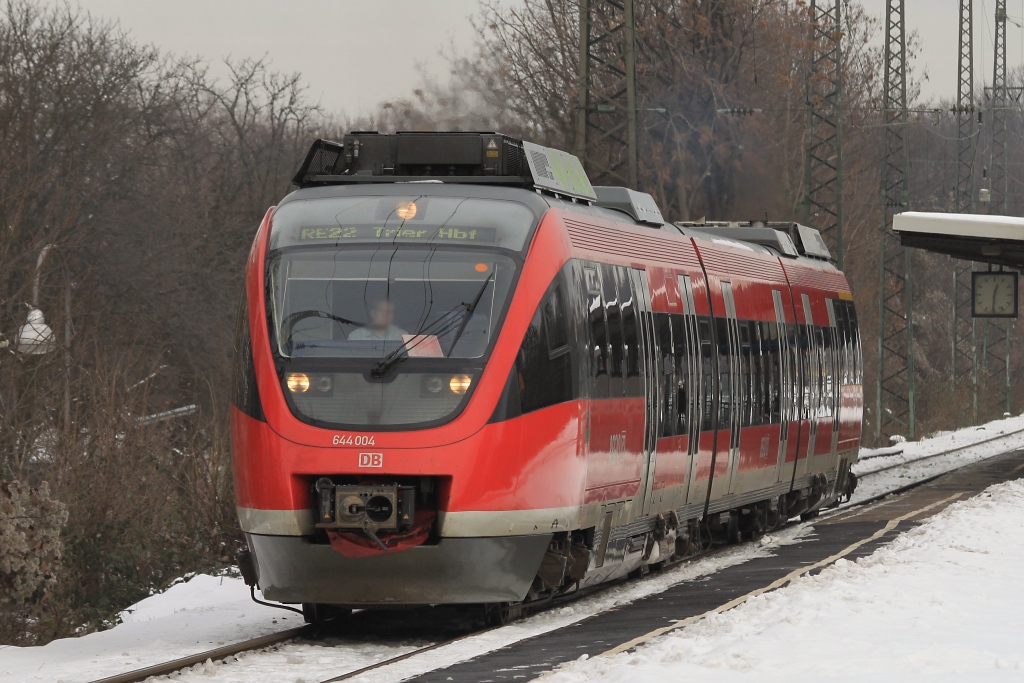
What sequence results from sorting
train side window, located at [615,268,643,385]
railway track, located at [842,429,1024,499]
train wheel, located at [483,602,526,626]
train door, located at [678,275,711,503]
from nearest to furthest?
1. train wheel, located at [483,602,526,626]
2. train side window, located at [615,268,643,385]
3. train door, located at [678,275,711,503]
4. railway track, located at [842,429,1024,499]

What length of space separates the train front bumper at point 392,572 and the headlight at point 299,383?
3.14 feet

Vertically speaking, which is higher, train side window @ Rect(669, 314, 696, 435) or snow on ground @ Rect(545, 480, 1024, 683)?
train side window @ Rect(669, 314, 696, 435)

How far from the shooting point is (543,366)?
1137 centimetres

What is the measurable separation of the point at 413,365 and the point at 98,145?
28739 millimetres

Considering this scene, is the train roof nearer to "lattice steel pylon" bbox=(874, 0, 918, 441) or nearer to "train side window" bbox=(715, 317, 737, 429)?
"train side window" bbox=(715, 317, 737, 429)

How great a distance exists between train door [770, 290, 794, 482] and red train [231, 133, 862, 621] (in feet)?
17.3

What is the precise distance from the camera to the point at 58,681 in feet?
31.3

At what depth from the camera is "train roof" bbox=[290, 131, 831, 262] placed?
12.4 metres

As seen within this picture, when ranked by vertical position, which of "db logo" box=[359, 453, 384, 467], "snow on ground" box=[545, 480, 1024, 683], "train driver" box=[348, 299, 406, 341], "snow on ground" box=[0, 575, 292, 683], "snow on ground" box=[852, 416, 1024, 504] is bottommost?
"snow on ground" box=[852, 416, 1024, 504]

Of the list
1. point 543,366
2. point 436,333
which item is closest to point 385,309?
point 436,333

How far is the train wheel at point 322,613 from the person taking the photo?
1184 centimetres

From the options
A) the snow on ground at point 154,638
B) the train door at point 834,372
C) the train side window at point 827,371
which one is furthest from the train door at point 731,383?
the train door at point 834,372

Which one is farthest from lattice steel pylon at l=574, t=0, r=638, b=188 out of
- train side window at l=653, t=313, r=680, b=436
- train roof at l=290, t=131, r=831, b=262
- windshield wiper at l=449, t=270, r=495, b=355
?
windshield wiper at l=449, t=270, r=495, b=355

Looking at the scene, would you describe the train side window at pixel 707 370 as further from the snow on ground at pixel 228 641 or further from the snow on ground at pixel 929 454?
the snow on ground at pixel 929 454
